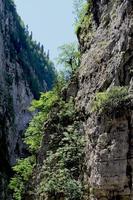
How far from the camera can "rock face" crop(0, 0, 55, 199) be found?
64000 millimetres

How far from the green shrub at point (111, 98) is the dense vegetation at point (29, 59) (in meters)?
47.0

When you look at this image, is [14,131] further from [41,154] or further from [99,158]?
[99,158]

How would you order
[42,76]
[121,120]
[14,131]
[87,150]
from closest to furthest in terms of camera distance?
[121,120]
[87,150]
[14,131]
[42,76]

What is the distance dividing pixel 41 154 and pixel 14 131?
131 feet

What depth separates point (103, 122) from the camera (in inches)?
907

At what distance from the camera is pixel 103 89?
83.1 ft

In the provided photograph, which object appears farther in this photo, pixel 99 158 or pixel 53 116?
pixel 53 116

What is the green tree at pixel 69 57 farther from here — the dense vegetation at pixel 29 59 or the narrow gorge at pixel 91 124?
the dense vegetation at pixel 29 59

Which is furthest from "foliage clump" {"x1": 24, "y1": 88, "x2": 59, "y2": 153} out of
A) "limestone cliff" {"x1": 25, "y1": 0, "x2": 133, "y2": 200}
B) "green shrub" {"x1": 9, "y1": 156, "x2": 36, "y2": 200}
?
"limestone cliff" {"x1": 25, "y1": 0, "x2": 133, "y2": 200}

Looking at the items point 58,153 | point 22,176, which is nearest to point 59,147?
point 58,153

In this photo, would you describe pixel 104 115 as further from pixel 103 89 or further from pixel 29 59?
pixel 29 59

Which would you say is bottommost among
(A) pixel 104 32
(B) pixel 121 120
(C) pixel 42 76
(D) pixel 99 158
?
(D) pixel 99 158

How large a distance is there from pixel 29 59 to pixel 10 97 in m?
37.0

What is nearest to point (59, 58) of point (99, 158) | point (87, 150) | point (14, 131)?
point (87, 150)
